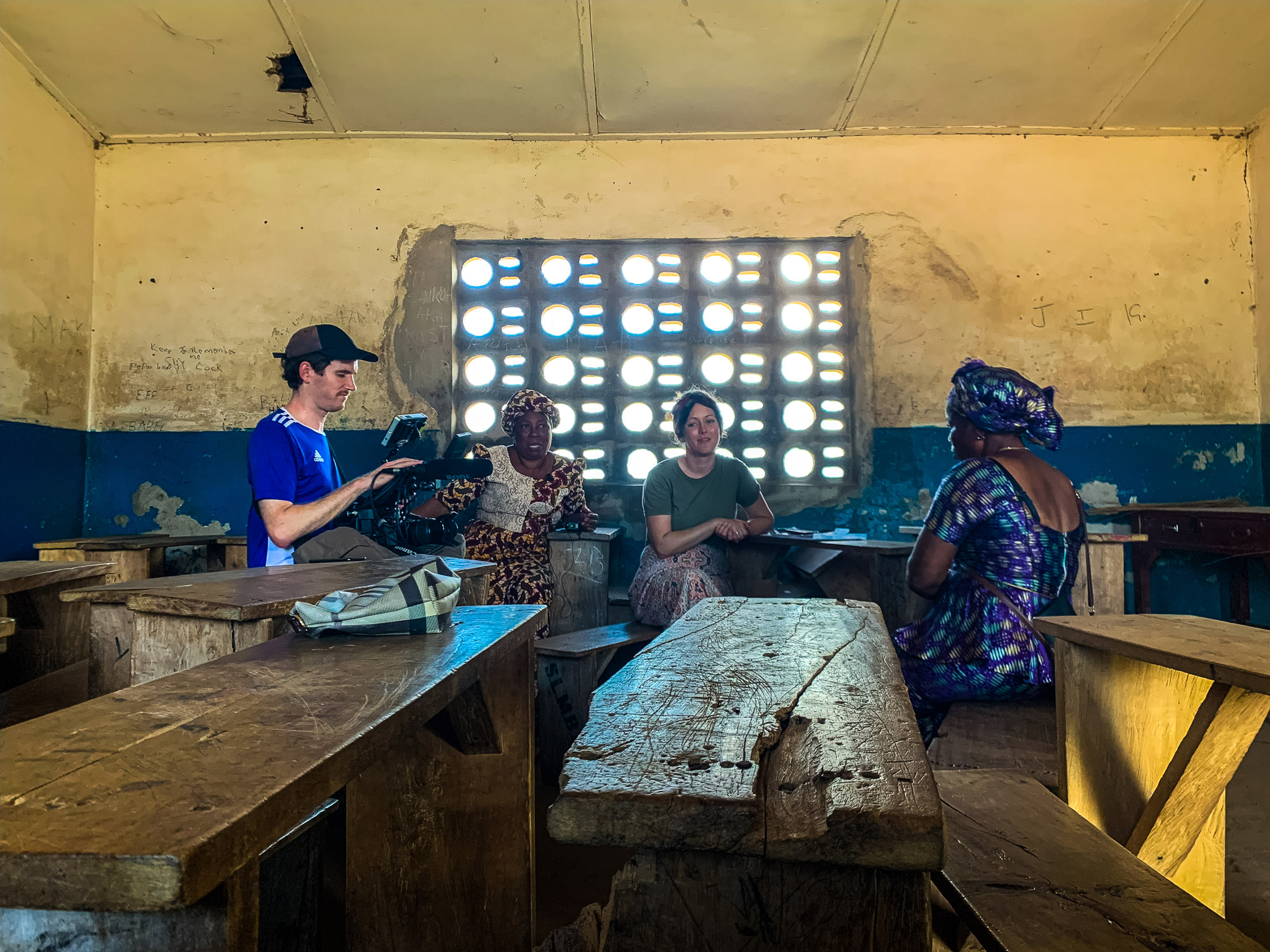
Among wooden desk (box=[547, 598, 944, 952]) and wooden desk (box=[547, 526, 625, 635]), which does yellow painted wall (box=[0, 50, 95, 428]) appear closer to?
wooden desk (box=[547, 526, 625, 635])

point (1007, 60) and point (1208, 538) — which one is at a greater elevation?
point (1007, 60)

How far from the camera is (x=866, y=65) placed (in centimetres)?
429

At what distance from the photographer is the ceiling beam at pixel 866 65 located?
392 cm

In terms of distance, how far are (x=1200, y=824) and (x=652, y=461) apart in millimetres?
3600

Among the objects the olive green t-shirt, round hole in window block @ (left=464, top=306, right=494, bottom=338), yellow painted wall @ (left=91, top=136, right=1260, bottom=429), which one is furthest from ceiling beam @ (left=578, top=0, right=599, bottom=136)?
the olive green t-shirt

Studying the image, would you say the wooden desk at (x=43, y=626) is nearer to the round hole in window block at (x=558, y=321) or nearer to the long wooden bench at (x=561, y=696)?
the long wooden bench at (x=561, y=696)

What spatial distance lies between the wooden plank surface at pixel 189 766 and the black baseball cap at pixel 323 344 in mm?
1629

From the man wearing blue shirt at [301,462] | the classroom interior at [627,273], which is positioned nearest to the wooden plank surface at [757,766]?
the classroom interior at [627,273]

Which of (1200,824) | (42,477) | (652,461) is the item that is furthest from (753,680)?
(42,477)

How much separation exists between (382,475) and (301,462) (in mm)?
258

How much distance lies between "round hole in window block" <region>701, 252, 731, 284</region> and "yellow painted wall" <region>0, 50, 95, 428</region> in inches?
157

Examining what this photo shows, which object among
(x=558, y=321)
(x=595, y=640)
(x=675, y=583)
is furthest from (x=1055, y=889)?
(x=558, y=321)

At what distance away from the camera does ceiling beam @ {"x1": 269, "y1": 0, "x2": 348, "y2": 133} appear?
3889 millimetres

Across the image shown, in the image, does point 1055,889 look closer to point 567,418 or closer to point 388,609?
point 388,609
